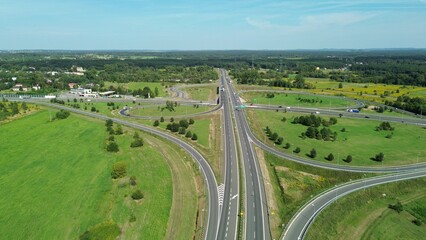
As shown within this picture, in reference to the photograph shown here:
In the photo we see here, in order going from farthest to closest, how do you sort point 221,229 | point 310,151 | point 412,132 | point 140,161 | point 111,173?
point 412,132 → point 310,151 → point 140,161 → point 111,173 → point 221,229

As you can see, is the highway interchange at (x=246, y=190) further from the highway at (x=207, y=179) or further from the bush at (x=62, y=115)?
the bush at (x=62, y=115)

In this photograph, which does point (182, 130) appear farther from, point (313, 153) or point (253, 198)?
point (253, 198)

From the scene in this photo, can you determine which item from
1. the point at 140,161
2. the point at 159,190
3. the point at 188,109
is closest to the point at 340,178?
the point at 159,190

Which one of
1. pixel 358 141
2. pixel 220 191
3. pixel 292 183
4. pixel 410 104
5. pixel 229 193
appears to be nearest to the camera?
pixel 229 193

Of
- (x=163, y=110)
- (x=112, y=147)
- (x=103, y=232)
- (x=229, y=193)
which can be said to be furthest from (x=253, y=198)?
(x=163, y=110)

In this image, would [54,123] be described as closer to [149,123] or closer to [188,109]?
[149,123]
